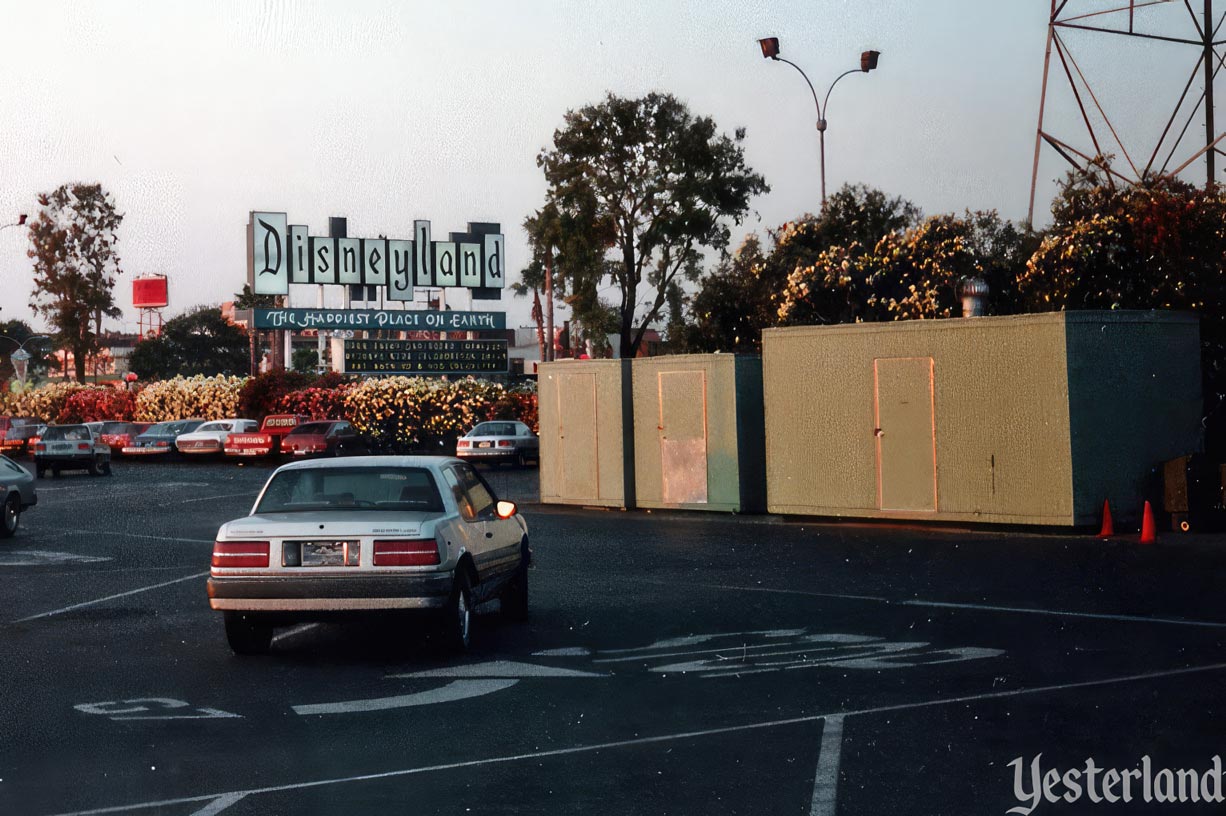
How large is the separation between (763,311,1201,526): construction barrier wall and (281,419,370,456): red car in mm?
27464

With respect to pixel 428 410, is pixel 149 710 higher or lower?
lower

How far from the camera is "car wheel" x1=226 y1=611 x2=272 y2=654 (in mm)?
10789

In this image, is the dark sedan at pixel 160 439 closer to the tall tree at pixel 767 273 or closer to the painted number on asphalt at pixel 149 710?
the tall tree at pixel 767 273

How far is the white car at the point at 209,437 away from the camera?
51.8 metres

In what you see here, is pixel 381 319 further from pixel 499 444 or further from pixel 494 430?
pixel 499 444

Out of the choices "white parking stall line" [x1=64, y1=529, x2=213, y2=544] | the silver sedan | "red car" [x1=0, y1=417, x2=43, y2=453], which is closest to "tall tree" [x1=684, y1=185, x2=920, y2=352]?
the silver sedan

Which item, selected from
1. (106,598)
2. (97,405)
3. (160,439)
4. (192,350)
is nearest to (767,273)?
(160,439)

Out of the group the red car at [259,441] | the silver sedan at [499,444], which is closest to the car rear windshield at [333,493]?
the silver sedan at [499,444]

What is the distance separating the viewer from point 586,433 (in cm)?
2628

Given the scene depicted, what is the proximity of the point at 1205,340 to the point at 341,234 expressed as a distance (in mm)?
46531

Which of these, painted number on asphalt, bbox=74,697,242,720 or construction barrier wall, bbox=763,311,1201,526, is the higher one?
construction barrier wall, bbox=763,311,1201,526

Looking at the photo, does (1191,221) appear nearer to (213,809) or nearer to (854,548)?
(854,548)

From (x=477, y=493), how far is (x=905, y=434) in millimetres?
10309

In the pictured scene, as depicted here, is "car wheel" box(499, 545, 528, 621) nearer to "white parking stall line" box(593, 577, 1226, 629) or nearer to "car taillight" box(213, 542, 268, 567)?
"white parking stall line" box(593, 577, 1226, 629)
